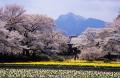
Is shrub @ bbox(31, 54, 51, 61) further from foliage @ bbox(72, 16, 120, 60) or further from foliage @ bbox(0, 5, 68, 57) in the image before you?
foliage @ bbox(72, 16, 120, 60)

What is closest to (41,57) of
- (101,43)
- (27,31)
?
(27,31)

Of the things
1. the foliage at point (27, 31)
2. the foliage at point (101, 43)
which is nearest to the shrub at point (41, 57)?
the foliage at point (27, 31)

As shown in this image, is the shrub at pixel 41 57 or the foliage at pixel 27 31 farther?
the shrub at pixel 41 57

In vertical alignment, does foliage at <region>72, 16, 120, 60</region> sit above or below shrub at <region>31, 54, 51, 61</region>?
above

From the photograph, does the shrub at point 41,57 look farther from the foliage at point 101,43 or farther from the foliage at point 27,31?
the foliage at point 101,43

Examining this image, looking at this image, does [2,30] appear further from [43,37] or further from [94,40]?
[94,40]

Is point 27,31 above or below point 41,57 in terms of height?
above

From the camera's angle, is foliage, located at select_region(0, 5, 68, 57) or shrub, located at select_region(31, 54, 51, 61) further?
shrub, located at select_region(31, 54, 51, 61)

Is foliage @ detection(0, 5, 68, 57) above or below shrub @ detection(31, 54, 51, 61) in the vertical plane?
above

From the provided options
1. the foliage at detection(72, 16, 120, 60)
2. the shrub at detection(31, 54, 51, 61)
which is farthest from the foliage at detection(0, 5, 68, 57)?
the foliage at detection(72, 16, 120, 60)

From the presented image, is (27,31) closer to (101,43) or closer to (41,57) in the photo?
(41,57)

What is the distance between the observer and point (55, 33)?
80.8 m

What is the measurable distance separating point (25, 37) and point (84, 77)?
38.8m

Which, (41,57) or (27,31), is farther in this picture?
(27,31)
